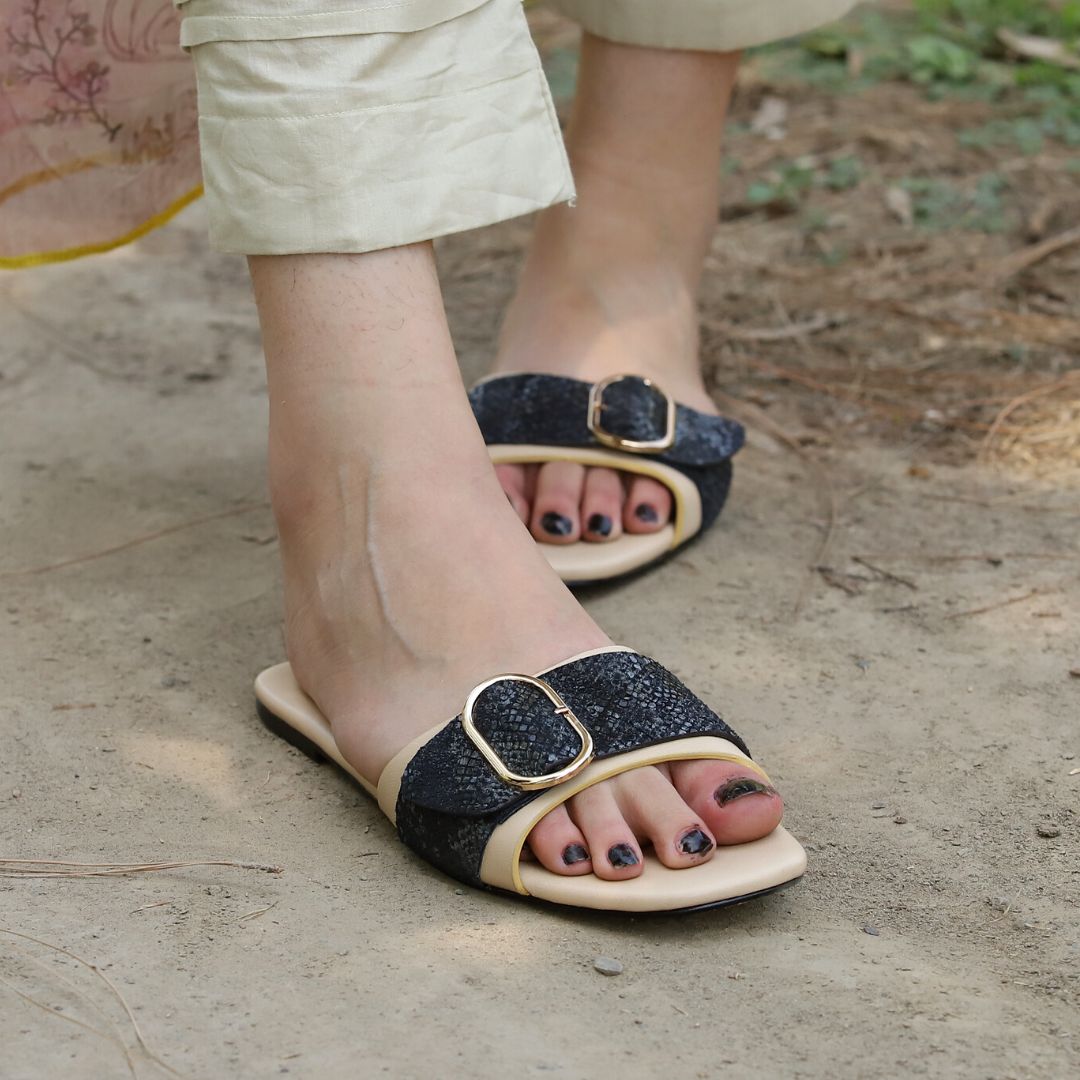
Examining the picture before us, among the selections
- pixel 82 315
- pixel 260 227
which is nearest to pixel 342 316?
pixel 260 227

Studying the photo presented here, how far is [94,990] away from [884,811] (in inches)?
22.7

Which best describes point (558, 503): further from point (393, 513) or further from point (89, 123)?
point (89, 123)

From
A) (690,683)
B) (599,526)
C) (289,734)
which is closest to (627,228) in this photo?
(599,526)

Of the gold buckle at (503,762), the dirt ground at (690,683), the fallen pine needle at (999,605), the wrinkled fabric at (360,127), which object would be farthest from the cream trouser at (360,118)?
the fallen pine needle at (999,605)

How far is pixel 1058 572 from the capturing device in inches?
56.8

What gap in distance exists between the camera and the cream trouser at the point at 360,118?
3.22 feet

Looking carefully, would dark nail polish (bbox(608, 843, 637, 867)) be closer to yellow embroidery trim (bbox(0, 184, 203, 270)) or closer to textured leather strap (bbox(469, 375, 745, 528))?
textured leather strap (bbox(469, 375, 745, 528))

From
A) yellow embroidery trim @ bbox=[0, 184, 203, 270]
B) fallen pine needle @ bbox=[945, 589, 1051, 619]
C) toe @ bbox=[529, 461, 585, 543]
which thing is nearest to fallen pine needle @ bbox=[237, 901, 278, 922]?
toe @ bbox=[529, 461, 585, 543]

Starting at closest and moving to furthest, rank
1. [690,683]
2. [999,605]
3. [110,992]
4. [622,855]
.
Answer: [110,992] < [622,855] < [690,683] < [999,605]

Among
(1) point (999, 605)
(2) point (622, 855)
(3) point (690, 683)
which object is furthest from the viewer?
(1) point (999, 605)

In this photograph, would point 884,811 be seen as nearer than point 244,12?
No

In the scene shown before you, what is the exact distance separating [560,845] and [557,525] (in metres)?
0.49

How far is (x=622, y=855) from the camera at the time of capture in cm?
95

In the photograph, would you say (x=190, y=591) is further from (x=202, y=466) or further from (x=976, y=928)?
(x=976, y=928)
